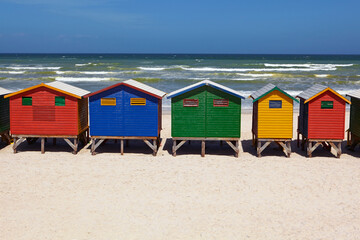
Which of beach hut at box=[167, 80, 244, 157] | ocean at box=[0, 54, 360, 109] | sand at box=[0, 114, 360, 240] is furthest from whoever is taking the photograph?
ocean at box=[0, 54, 360, 109]

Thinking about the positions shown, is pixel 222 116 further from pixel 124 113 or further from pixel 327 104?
pixel 327 104

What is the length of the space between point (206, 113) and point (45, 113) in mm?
6219

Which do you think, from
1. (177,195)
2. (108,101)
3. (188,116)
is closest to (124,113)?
(108,101)

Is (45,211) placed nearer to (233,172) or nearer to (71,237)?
(71,237)

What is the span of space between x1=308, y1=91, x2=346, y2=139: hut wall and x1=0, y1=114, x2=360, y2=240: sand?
0.99m

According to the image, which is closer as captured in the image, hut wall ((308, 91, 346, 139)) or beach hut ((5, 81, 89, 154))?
hut wall ((308, 91, 346, 139))

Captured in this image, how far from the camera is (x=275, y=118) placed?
15266 mm

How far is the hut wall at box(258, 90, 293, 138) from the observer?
15.2m

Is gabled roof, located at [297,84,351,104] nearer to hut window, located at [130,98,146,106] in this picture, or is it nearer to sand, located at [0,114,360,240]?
sand, located at [0,114,360,240]

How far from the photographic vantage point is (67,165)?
14344 mm

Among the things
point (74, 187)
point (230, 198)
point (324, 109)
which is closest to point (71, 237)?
point (74, 187)

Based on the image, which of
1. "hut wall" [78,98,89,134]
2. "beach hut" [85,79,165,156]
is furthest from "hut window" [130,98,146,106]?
"hut wall" [78,98,89,134]

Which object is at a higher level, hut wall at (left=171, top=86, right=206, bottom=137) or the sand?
hut wall at (left=171, top=86, right=206, bottom=137)

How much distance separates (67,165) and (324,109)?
381 inches
